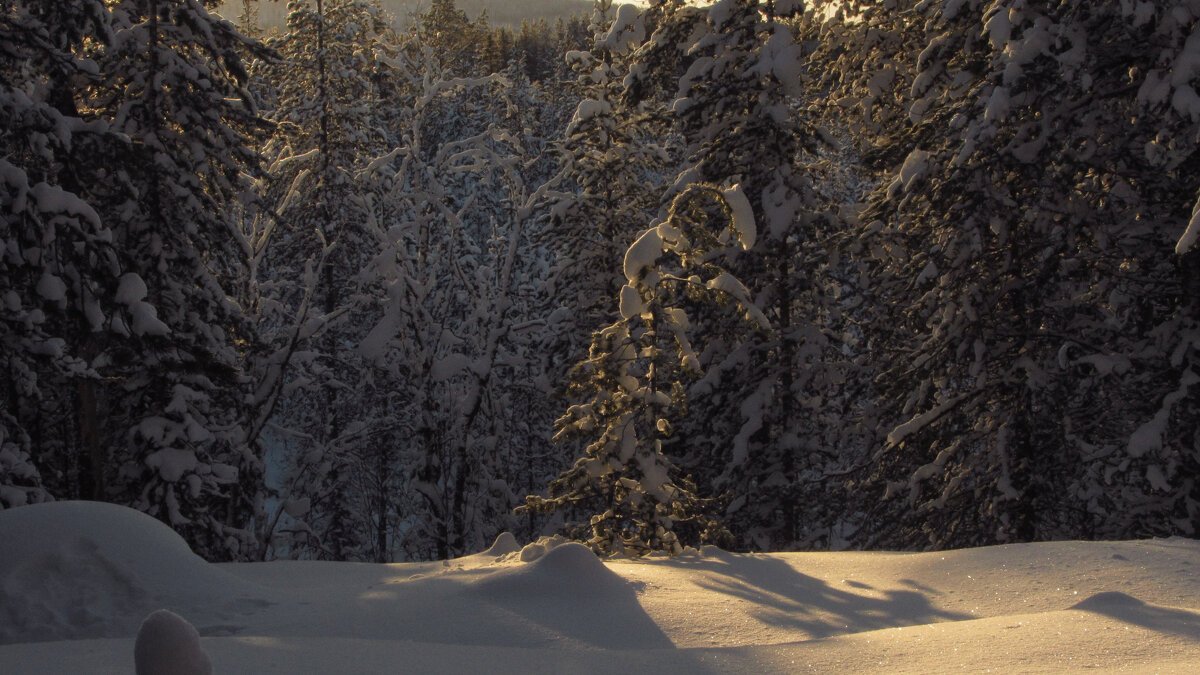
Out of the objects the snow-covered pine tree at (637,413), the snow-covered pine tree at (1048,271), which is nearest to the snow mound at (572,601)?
the snow-covered pine tree at (637,413)

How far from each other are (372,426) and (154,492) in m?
7.75

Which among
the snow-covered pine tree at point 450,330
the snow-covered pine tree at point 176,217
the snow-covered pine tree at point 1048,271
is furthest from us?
the snow-covered pine tree at point 450,330

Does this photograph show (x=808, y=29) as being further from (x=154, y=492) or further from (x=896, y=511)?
(x=154, y=492)

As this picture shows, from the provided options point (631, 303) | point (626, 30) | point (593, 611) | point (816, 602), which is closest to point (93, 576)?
point (593, 611)

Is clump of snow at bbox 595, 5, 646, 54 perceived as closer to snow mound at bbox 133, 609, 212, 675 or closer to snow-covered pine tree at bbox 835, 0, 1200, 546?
snow-covered pine tree at bbox 835, 0, 1200, 546

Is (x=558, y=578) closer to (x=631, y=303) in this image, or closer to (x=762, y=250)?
(x=631, y=303)

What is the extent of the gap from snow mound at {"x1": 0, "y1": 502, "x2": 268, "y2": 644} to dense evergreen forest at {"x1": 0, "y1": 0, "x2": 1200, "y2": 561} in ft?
12.5

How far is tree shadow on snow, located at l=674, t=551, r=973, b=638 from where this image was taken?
4.50 m

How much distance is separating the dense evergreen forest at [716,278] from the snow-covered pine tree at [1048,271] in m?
0.05

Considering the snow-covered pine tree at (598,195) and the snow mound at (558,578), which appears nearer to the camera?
the snow mound at (558,578)

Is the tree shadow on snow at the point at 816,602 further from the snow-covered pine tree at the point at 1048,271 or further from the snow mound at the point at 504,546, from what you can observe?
the snow-covered pine tree at the point at 1048,271

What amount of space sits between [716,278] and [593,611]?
16.0ft

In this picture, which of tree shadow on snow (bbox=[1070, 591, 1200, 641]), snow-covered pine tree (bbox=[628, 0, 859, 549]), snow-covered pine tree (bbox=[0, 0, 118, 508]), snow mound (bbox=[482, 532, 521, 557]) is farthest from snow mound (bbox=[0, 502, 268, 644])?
snow-covered pine tree (bbox=[628, 0, 859, 549])

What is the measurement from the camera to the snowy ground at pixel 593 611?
3406 millimetres
